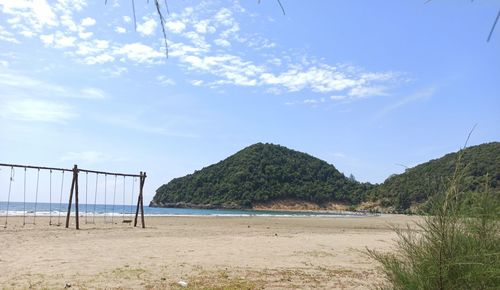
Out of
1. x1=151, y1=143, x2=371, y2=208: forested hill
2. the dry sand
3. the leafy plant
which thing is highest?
x1=151, y1=143, x2=371, y2=208: forested hill

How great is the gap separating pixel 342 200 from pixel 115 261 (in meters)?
124

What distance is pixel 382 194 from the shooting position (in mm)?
99938

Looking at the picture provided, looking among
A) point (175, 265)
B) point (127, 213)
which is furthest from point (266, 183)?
point (175, 265)

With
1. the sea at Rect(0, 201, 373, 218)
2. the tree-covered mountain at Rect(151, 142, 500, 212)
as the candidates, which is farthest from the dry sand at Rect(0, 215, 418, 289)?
the tree-covered mountain at Rect(151, 142, 500, 212)

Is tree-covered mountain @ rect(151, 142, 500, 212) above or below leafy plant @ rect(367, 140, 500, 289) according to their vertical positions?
above

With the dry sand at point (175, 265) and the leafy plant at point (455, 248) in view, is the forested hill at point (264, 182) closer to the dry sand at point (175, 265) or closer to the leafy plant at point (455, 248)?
the dry sand at point (175, 265)

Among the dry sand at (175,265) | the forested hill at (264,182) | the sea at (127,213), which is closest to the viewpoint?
the dry sand at (175,265)

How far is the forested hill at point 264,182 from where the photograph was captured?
4823 inches

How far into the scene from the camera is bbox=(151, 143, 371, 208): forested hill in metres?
122

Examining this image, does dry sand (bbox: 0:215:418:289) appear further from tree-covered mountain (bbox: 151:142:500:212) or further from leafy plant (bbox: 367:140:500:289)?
tree-covered mountain (bbox: 151:142:500:212)

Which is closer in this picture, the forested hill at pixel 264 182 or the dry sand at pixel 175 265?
the dry sand at pixel 175 265

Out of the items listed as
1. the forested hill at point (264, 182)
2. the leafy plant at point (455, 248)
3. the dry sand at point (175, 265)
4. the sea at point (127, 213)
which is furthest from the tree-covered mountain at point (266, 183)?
the leafy plant at point (455, 248)

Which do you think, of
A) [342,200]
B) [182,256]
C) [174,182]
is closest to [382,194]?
[342,200]

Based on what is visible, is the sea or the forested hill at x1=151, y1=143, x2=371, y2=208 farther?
the forested hill at x1=151, y1=143, x2=371, y2=208
